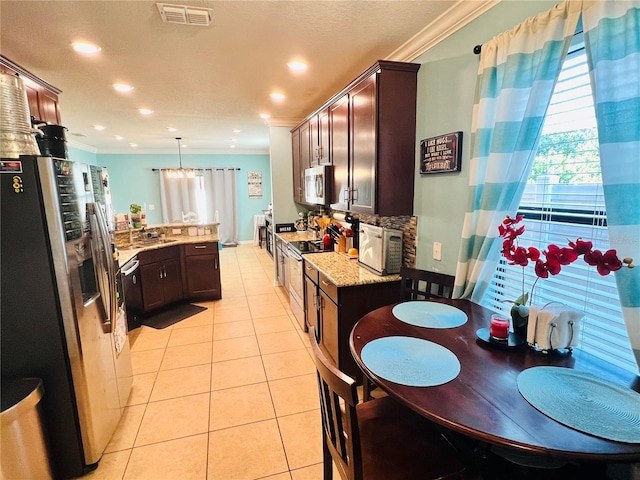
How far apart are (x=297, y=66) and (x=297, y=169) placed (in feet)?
6.54

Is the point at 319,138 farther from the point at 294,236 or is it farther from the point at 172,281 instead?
the point at 172,281

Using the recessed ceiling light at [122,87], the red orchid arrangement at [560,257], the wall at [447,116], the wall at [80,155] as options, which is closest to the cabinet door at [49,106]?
the recessed ceiling light at [122,87]

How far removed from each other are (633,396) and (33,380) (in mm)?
2550

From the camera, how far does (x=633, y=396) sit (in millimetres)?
1013

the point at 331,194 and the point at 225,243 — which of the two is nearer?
the point at 331,194

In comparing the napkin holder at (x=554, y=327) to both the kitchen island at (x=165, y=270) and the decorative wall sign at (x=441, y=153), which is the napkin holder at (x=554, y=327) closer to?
the decorative wall sign at (x=441, y=153)

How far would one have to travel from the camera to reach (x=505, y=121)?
5.03ft

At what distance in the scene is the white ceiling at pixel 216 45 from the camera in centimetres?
176

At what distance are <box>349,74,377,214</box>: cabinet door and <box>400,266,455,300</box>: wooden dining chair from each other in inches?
21.2

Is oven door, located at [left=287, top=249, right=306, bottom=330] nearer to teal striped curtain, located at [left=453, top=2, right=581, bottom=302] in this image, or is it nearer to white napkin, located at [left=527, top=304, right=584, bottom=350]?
teal striped curtain, located at [left=453, top=2, right=581, bottom=302]

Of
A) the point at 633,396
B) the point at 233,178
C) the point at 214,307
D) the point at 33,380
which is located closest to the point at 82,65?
the point at 33,380

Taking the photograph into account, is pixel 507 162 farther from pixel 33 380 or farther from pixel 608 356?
pixel 33 380

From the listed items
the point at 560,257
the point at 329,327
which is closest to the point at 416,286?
the point at 329,327

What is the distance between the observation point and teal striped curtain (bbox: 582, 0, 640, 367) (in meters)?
1.08
